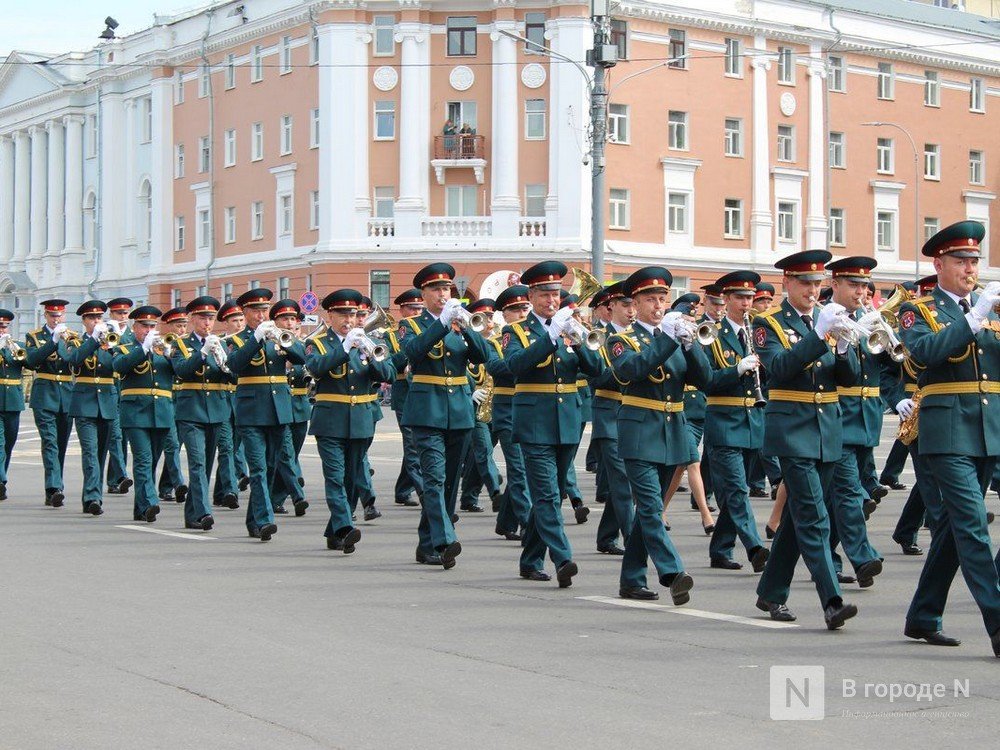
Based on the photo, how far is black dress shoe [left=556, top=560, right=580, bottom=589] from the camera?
1161 cm

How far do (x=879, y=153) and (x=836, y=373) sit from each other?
53940mm

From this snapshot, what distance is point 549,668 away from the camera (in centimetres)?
859

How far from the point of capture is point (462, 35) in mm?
55031

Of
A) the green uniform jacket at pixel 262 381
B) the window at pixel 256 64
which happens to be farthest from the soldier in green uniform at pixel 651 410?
the window at pixel 256 64

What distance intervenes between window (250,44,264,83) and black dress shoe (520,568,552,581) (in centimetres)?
4978

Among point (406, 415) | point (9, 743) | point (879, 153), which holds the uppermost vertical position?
point (879, 153)

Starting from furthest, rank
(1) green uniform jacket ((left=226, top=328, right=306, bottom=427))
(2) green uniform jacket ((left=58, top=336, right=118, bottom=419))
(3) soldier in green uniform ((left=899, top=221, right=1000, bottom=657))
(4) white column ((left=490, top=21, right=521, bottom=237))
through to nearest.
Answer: (4) white column ((left=490, top=21, right=521, bottom=237)), (2) green uniform jacket ((left=58, top=336, right=118, bottom=419)), (1) green uniform jacket ((left=226, top=328, right=306, bottom=427)), (3) soldier in green uniform ((left=899, top=221, right=1000, bottom=657))

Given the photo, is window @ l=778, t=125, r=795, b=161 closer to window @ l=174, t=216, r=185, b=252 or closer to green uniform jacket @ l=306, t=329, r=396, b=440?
window @ l=174, t=216, r=185, b=252

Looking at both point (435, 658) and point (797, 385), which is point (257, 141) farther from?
point (435, 658)

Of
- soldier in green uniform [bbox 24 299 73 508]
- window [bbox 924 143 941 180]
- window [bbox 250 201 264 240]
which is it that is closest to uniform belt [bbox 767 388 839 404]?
soldier in green uniform [bbox 24 299 73 508]

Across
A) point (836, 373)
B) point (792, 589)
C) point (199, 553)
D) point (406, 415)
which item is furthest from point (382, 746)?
point (199, 553)

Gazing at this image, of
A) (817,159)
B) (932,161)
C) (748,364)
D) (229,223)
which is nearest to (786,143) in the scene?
(817,159)

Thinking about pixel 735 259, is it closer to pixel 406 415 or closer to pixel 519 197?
pixel 519 197

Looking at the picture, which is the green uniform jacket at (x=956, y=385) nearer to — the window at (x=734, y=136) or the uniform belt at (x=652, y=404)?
the uniform belt at (x=652, y=404)
